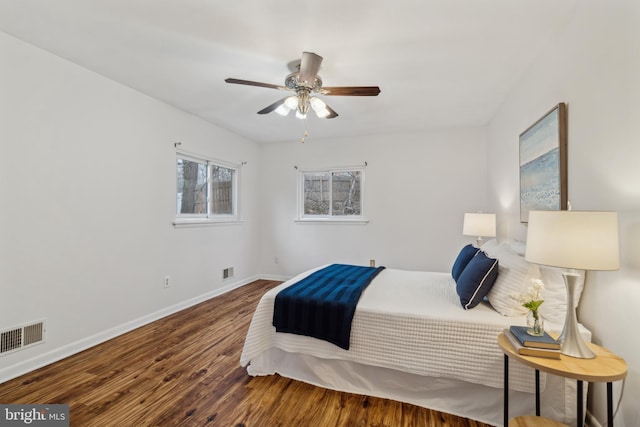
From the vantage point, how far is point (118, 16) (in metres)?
1.83

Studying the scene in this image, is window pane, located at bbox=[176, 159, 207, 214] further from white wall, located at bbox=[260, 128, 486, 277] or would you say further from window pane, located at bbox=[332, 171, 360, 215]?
window pane, located at bbox=[332, 171, 360, 215]

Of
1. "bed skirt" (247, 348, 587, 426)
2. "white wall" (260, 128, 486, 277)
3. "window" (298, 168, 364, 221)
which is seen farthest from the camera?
"window" (298, 168, 364, 221)

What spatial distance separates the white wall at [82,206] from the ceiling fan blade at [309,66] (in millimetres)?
1934

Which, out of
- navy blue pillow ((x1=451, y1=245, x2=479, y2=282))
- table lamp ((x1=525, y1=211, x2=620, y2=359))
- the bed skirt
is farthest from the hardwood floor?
navy blue pillow ((x1=451, y1=245, x2=479, y2=282))

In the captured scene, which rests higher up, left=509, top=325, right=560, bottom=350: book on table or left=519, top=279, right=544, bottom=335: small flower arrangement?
left=519, top=279, right=544, bottom=335: small flower arrangement

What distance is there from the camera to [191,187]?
12.4 feet

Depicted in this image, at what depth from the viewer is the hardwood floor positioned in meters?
1.68

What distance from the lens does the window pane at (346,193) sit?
15.2 ft

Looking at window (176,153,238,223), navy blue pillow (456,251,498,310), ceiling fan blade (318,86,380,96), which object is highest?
ceiling fan blade (318,86,380,96)

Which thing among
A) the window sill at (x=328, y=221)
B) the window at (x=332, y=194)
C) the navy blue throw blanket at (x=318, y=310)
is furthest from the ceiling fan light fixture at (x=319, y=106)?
the window sill at (x=328, y=221)

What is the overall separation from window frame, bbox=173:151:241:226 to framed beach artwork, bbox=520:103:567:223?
11.8 feet

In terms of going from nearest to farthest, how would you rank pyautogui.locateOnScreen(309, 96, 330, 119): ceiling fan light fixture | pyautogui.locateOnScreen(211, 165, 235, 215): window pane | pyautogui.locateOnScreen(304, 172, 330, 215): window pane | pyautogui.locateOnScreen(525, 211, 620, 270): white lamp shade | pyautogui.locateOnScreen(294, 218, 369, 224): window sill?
pyautogui.locateOnScreen(525, 211, 620, 270): white lamp shade < pyautogui.locateOnScreen(309, 96, 330, 119): ceiling fan light fixture < pyautogui.locateOnScreen(211, 165, 235, 215): window pane < pyautogui.locateOnScreen(294, 218, 369, 224): window sill < pyautogui.locateOnScreen(304, 172, 330, 215): window pane

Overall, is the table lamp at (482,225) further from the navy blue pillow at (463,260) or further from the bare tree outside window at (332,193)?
the bare tree outside window at (332,193)

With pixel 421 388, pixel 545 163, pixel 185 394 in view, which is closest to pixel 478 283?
pixel 421 388
